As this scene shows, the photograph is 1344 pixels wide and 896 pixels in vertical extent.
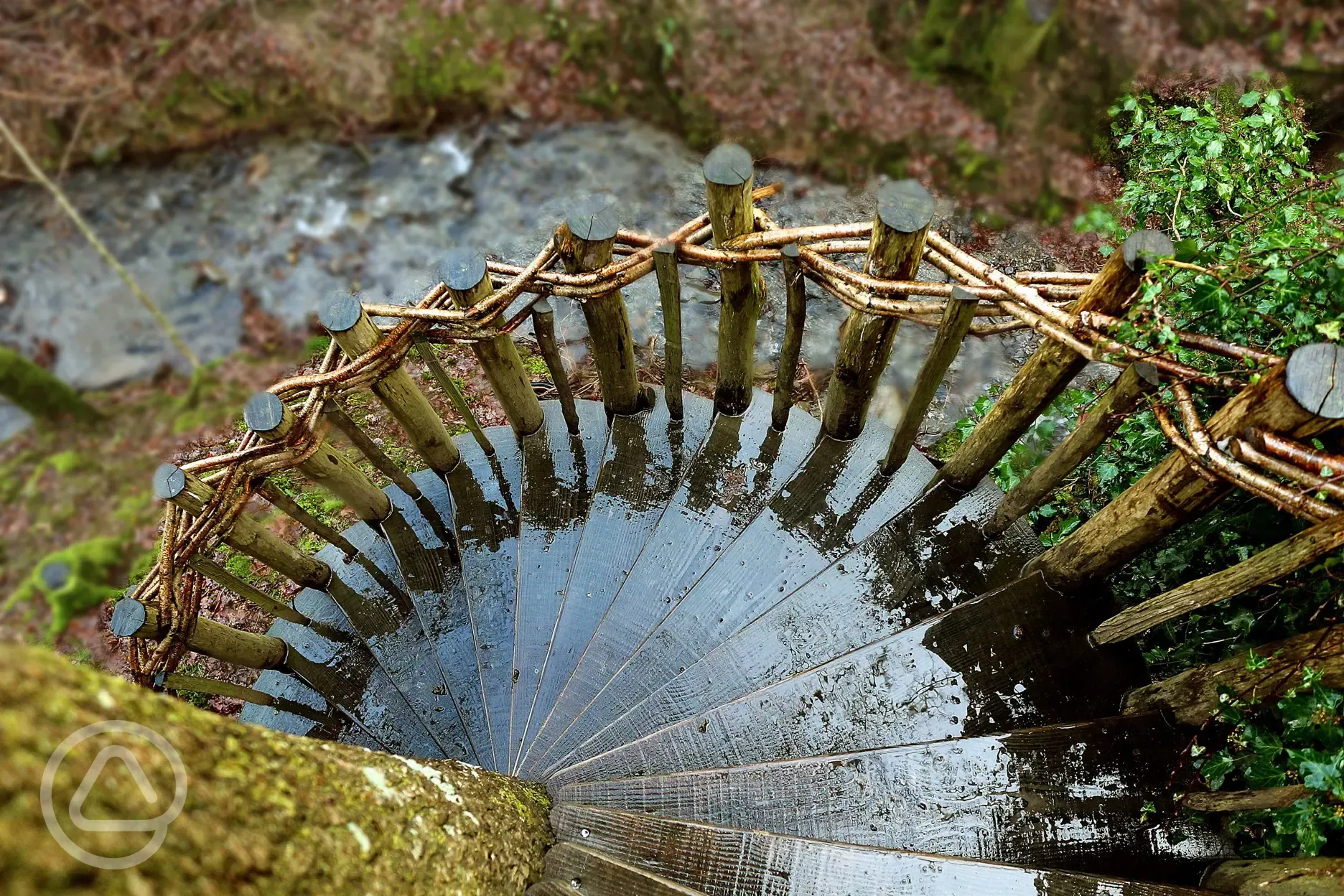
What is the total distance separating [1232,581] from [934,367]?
1.08m

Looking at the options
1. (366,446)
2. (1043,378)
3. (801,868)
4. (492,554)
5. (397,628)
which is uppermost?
(1043,378)

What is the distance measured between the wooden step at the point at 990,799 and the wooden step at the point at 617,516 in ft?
2.05

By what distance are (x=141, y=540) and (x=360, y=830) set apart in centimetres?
A: 557

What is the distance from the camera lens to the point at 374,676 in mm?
3191

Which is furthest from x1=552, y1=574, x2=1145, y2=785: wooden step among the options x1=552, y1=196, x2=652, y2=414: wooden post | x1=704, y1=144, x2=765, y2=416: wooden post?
x1=552, y1=196, x2=652, y2=414: wooden post

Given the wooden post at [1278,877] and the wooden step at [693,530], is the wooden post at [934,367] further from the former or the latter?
the wooden post at [1278,877]

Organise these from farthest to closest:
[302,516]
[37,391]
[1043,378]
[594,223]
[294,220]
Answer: [294,220]
[37,391]
[302,516]
[594,223]
[1043,378]

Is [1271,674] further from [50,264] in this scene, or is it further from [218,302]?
[50,264]

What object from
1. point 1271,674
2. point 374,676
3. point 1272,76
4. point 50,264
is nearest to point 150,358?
point 50,264

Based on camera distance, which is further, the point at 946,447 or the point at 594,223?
the point at 946,447

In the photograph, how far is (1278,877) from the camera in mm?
2018

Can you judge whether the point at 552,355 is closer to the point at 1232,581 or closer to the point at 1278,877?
the point at 1232,581

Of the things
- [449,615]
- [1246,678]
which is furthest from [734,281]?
[1246,678]

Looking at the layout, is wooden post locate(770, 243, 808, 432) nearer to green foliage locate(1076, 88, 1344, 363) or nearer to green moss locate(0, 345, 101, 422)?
green foliage locate(1076, 88, 1344, 363)
